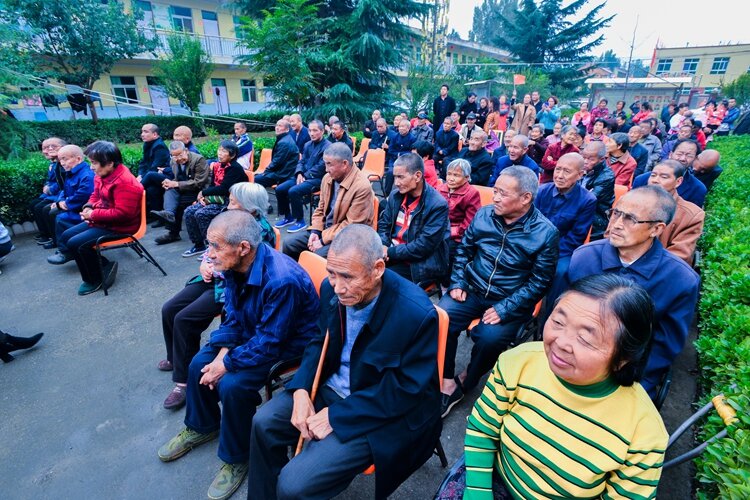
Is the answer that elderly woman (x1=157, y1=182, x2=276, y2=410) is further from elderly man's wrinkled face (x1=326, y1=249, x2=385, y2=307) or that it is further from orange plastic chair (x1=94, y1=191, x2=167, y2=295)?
orange plastic chair (x1=94, y1=191, x2=167, y2=295)

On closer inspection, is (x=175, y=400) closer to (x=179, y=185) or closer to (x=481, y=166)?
(x=179, y=185)

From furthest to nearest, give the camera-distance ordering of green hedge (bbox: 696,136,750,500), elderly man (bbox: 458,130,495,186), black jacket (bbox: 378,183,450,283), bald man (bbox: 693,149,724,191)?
elderly man (bbox: 458,130,495,186), bald man (bbox: 693,149,724,191), black jacket (bbox: 378,183,450,283), green hedge (bbox: 696,136,750,500)

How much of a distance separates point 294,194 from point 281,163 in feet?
3.72

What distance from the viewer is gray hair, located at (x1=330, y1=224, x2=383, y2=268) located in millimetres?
1833

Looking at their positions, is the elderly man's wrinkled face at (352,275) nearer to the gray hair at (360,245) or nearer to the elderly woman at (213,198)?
the gray hair at (360,245)

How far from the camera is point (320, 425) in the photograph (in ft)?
6.23

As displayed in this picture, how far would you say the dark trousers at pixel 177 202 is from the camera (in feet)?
19.5

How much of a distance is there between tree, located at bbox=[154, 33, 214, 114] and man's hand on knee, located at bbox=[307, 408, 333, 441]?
1536cm

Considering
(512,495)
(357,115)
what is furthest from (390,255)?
(357,115)

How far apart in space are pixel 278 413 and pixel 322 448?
366mm

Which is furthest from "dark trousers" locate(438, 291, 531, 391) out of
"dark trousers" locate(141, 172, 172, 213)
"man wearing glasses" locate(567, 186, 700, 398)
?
"dark trousers" locate(141, 172, 172, 213)

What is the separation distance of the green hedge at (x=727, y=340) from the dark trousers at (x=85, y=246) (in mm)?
5536

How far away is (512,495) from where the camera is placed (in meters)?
1.58

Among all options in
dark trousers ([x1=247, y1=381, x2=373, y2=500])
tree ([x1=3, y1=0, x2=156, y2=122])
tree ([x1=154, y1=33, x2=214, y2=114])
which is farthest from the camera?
tree ([x1=154, y1=33, x2=214, y2=114])
